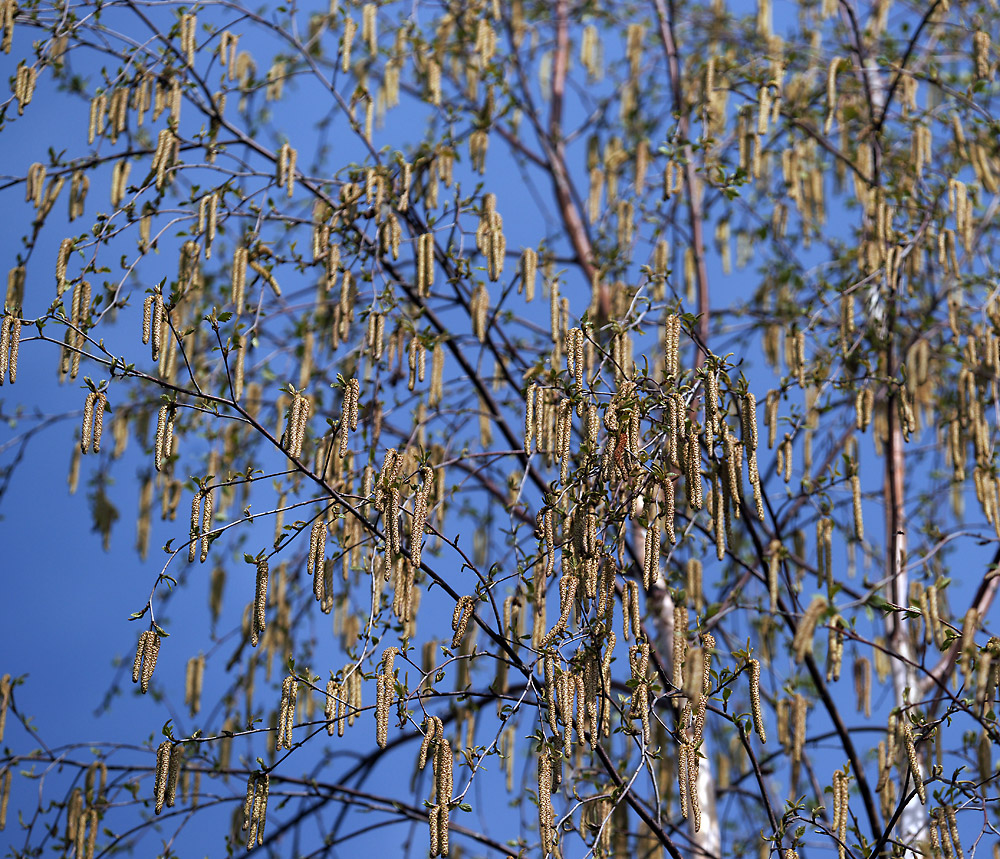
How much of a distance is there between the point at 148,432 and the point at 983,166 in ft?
12.2

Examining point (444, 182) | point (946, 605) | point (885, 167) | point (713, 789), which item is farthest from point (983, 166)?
point (713, 789)

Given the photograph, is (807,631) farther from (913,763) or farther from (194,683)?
(194,683)

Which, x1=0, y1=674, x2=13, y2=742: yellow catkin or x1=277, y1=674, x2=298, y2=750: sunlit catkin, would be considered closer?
x1=277, y1=674, x2=298, y2=750: sunlit catkin

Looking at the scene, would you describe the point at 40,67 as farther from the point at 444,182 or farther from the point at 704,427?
the point at 704,427

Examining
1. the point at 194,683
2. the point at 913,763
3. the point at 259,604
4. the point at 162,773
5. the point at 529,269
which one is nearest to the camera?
the point at 913,763

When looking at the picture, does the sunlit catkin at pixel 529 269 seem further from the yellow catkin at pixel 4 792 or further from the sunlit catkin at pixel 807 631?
the yellow catkin at pixel 4 792

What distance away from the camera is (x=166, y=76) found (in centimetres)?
423

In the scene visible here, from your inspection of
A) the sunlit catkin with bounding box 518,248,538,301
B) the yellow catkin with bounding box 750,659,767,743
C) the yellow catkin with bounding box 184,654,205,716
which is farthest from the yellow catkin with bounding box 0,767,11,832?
the yellow catkin with bounding box 750,659,767,743

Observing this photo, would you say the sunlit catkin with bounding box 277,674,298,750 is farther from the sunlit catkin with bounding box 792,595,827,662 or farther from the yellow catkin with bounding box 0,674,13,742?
the yellow catkin with bounding box 0,674,13,742

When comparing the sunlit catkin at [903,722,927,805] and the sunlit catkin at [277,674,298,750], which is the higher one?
the sunlit catkin at [277,674,298,750]

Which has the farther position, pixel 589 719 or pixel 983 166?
pixel 983 166

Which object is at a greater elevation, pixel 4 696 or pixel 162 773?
pixel 4 696

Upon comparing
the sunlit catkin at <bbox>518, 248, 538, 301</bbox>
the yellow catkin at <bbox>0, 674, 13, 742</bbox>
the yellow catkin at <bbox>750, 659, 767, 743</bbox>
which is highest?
the sunlit catkin at <bbox>518, 248, 538, 301</bbox>

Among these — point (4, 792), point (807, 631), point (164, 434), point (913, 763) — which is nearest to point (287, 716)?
point (164, 434)
